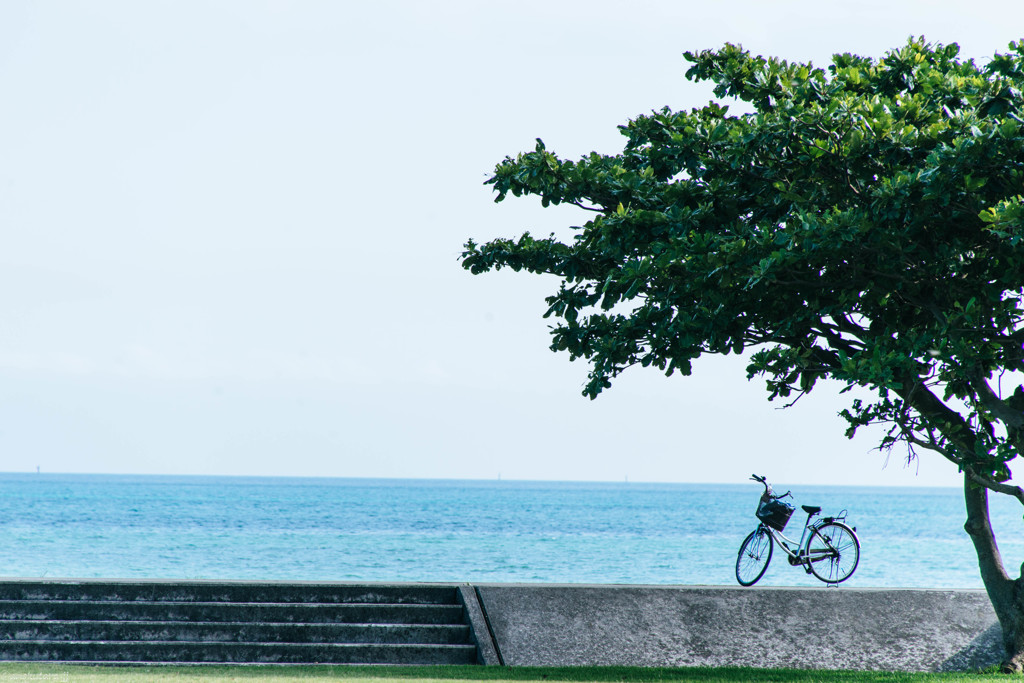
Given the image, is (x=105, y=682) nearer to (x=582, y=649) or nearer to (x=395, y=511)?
(x=582, y=649)

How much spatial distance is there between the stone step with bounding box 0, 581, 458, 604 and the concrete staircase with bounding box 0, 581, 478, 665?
12 mm

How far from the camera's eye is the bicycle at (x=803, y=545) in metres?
12.1

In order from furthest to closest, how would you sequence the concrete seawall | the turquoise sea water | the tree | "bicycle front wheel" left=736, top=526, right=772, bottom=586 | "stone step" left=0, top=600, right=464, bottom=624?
1. the turquoise sea water
2. "bicycle front wheel" left=736, top=526, right=772, bottom=586
3. "stone step" left=0, top=600, right=464, bottom=624
4. the concrete seawall
5. the tree

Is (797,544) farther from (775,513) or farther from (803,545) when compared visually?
(775,513)

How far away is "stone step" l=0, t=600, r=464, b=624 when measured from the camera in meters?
10.3

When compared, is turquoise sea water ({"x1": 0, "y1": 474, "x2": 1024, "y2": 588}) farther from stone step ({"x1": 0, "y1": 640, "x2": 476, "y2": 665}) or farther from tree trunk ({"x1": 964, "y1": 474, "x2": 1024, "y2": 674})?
stone step ({"x1": 0, "y1": 640, "x2": 476, "y2": 665})

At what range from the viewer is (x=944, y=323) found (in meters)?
8.03

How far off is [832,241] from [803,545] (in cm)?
640

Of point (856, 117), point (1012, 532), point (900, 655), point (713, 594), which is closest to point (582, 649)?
point (713, 594)

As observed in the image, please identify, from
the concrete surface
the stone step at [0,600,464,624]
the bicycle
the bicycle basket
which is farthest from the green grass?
the bicycle basket

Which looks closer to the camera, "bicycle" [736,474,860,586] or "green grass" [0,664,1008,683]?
"green grass" [0,664,1008,683]

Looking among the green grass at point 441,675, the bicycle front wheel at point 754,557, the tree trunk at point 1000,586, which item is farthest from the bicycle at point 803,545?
the green grass at point 441,675

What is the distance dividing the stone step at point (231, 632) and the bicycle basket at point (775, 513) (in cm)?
435

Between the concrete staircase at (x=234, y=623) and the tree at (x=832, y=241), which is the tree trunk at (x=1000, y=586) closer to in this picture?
the tree at (x=832, y=241)
